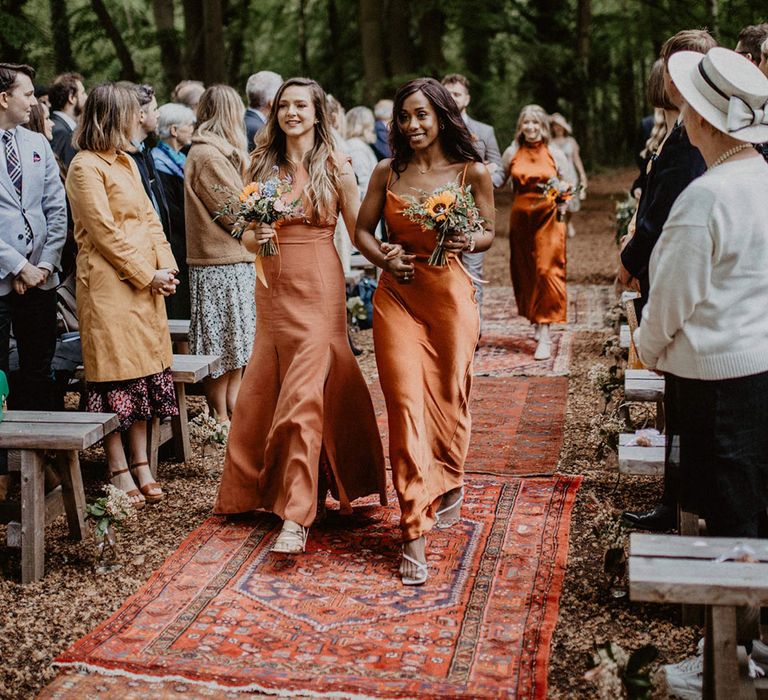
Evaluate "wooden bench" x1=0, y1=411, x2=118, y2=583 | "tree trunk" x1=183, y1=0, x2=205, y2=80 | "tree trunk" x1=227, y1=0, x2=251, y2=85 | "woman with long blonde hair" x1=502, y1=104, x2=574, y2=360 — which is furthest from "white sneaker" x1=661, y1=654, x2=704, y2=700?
"tree trunk" x1=227, y1=0, x2=251, y2=85

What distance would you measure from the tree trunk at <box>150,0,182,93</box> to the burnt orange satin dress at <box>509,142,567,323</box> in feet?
36.9

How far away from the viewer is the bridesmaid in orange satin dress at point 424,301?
17.1ft

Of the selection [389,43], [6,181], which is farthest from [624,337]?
[389,43]

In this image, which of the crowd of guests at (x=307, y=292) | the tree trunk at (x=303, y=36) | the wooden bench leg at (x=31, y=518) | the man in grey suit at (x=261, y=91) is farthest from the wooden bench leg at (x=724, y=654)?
the tree trunk at (x=303, y=36)

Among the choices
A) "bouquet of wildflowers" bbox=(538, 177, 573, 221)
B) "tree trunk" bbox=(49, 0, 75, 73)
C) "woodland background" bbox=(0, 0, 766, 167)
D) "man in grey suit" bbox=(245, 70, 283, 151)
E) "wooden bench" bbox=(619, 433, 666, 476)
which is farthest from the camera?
"tree trunk" bbox=(49, 0, 75, 73)

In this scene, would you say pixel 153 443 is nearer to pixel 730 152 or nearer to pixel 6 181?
pixel 6 181

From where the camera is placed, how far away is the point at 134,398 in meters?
6.17

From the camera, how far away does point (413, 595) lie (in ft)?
15.9

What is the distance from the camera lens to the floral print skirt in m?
6.09

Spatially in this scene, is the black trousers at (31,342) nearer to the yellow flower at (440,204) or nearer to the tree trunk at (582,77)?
the yellow flower at (440,204)

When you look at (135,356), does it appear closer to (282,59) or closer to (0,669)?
(0,669)

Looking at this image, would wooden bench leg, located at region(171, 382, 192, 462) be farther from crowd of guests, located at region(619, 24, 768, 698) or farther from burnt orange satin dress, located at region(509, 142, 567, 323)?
burnt orange satin dress, located at region(509, 142, 567, 323)

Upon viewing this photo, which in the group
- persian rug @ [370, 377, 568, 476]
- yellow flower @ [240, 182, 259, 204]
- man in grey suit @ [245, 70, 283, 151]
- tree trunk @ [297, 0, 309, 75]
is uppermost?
tree trunk @ [297, 0, 309, 75]

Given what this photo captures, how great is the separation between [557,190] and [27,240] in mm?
5493
